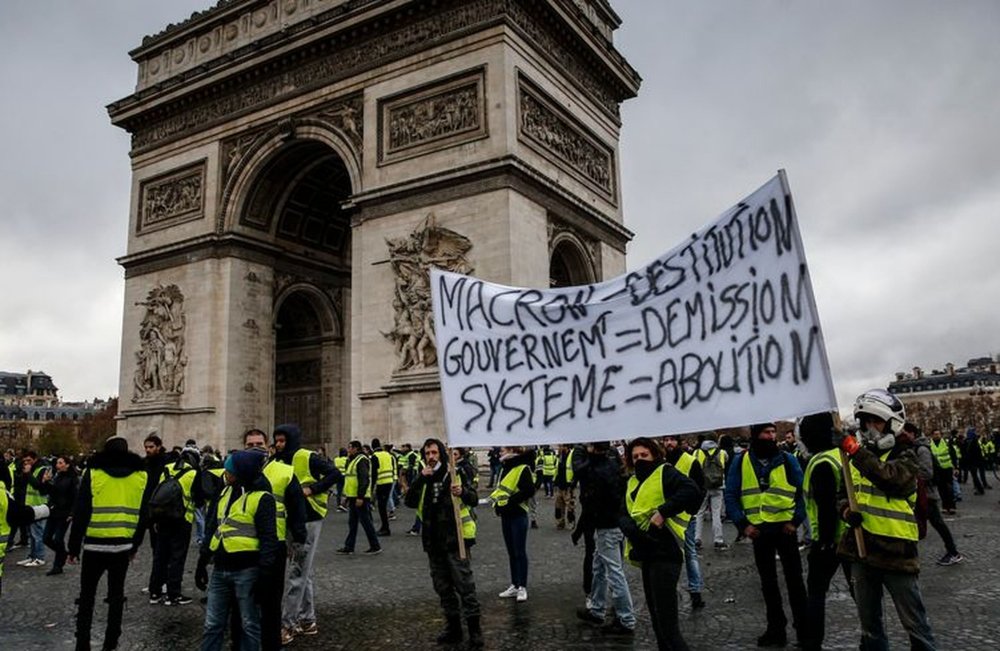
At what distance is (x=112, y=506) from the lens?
5719mm

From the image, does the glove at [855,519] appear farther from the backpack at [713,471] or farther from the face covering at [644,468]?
the backpack at [713,471]

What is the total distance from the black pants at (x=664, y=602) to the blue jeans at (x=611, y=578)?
1.11 m

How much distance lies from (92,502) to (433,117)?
16.5 m

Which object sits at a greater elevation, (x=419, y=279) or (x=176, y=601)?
(x=419, y=279)

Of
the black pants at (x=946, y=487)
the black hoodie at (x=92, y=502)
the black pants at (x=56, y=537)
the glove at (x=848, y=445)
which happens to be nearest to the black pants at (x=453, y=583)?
the black hoodie at (x=92, y=502)

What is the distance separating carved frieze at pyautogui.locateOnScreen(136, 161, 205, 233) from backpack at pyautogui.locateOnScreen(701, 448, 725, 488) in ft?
65.5

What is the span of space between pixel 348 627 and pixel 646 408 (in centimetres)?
341

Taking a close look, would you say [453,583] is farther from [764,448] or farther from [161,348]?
[161,348]

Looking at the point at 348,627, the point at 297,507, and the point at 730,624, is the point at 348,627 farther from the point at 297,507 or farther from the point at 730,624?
the point at 730,624

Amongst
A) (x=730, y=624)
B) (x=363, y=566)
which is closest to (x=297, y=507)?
(x=730, y=624)

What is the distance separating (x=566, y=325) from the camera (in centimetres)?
536

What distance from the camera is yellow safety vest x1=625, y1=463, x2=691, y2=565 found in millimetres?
4875

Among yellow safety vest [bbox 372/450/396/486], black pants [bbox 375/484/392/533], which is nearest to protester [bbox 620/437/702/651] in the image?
black pants [bbox 375/484/392/533]

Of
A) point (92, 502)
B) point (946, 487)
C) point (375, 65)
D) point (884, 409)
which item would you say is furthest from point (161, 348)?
point (884, 409)
